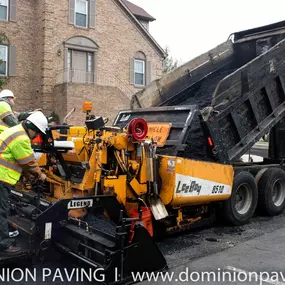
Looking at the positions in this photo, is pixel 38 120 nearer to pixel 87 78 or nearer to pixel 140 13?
pixel 87 78

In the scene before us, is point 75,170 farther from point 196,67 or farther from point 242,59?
point 242,59

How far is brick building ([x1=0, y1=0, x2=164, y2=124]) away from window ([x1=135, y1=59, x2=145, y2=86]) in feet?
4.12

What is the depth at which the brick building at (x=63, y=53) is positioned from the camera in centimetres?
1911

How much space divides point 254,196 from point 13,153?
13.7ft

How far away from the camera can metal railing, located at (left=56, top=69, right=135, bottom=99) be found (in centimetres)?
1986

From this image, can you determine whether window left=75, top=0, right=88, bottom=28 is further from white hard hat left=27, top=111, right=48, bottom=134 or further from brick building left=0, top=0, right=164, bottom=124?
white hard hat left=27, top=111, right=48, bottom=134

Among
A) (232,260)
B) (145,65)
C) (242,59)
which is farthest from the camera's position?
(145,65)

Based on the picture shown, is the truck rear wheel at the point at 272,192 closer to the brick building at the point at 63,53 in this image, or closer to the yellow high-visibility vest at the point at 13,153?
the yellow high-visibility vest at the point at 13,153

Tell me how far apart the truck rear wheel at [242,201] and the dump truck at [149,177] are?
17 millimetres

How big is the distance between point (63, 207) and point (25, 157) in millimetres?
723

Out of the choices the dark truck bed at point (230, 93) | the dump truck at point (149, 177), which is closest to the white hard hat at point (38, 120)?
the dump truck at point (149, 177)

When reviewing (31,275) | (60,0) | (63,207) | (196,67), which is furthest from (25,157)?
(60,0)

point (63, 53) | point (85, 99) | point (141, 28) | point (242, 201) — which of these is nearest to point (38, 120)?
point (242, 201)

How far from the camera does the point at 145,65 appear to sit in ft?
77.7
